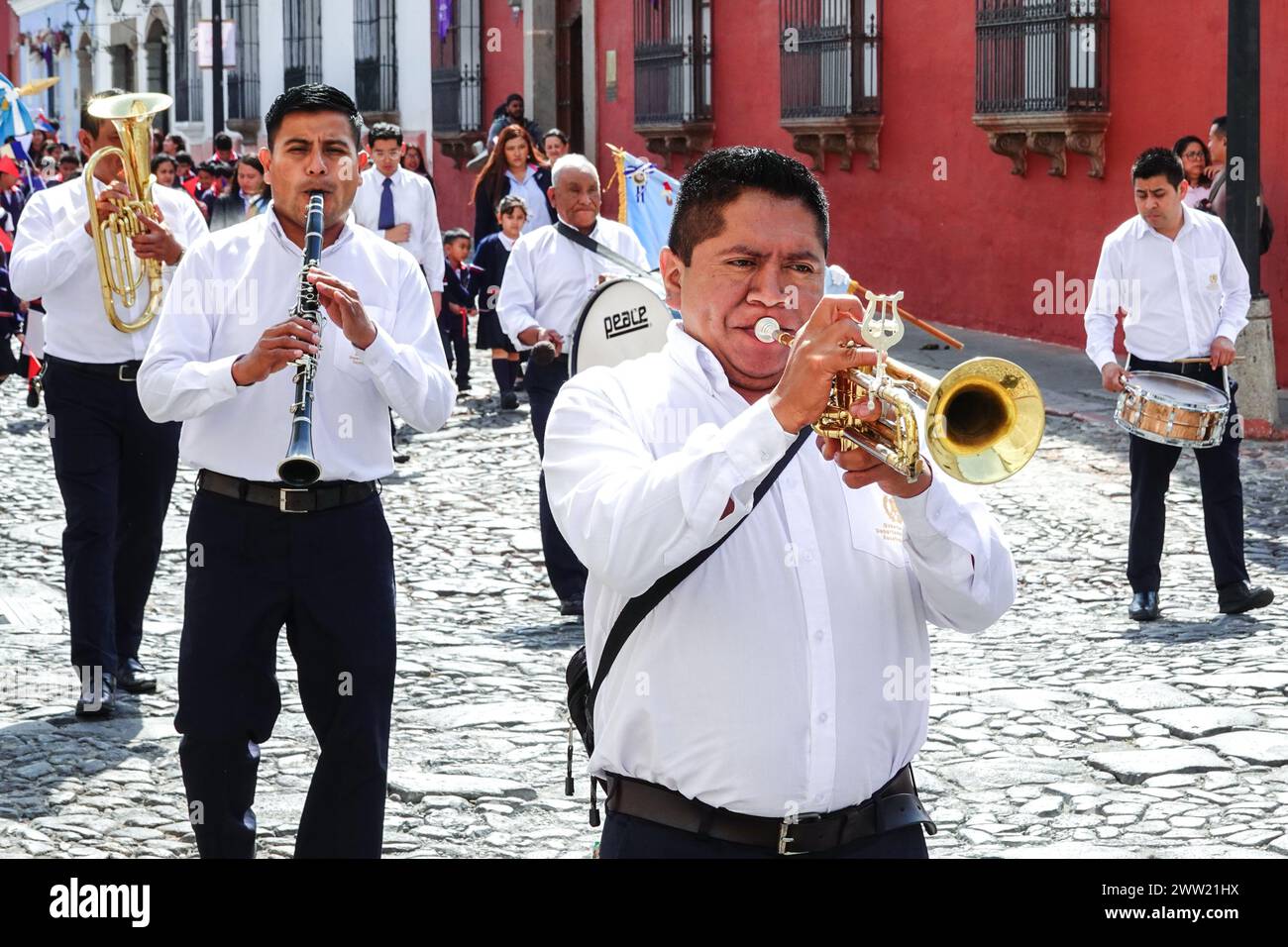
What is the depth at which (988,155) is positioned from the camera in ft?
55.4

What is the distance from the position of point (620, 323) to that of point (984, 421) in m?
3.19

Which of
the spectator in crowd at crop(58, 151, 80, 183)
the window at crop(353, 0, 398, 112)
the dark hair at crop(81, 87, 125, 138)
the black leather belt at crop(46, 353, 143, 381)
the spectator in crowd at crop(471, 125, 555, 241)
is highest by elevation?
the window at crop(353, 0, 398, 112)

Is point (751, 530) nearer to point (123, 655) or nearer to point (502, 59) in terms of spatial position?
point (123, 655)

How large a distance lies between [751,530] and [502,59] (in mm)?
24535

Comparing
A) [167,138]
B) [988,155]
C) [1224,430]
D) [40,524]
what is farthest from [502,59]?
[1224,430]

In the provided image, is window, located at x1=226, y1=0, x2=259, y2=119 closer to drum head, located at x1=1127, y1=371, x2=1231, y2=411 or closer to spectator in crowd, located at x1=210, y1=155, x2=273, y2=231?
spectator in crowd, located at x1=210, y1=155, x2=273, y2=231

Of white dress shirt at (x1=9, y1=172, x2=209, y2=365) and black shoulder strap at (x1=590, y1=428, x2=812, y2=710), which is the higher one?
white dress shirt at (x1=9, y1=172, x2=209, y2=365)

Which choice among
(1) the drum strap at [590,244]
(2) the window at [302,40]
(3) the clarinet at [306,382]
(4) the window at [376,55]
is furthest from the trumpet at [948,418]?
(2) the window at [302,40]

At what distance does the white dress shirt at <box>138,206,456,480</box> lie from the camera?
181 inches

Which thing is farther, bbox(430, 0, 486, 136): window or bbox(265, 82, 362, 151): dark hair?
bbox(430, 0, 486, 136): window

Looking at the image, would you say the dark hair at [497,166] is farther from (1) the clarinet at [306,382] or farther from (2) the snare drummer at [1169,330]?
(1) the clarinet at [306,382]

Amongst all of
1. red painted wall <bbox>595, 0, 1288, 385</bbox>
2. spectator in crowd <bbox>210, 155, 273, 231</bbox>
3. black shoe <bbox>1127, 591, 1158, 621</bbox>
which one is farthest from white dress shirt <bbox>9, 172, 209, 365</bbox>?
spectator in crowd <bbox>210, 155, 273, 231</bbox>

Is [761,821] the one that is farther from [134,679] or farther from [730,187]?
[134,679]

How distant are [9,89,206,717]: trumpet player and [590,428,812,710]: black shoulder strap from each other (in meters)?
3.84
